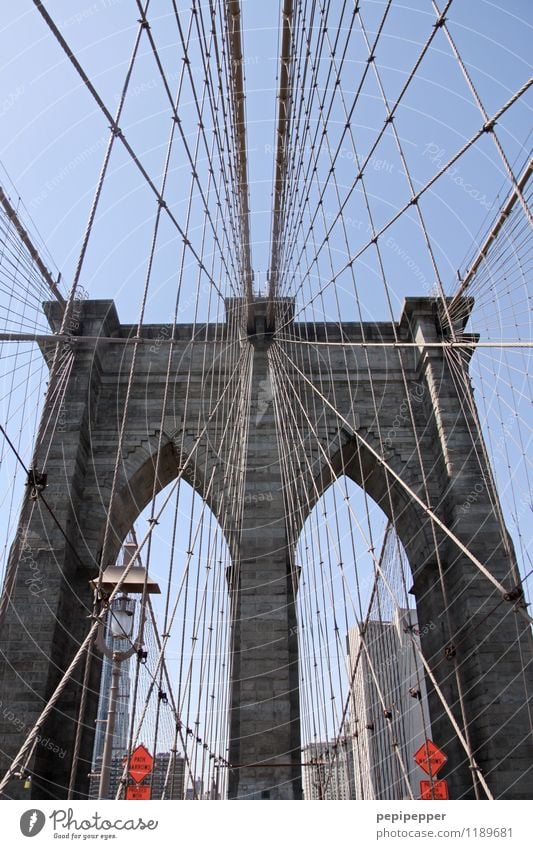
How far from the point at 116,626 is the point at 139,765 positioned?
372 centimetres

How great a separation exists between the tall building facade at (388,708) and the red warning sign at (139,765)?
7.76 ft

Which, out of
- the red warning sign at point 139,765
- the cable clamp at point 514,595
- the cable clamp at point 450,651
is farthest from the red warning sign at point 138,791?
the cable clamp at point 514,595

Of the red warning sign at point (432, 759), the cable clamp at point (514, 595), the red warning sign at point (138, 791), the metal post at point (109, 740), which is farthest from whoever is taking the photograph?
the red warning sign at point (432, 759)

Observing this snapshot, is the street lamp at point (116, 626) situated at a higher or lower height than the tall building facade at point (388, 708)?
lower

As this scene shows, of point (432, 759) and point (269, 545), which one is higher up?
point (269, 545)

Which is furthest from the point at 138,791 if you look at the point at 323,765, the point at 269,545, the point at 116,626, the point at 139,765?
the point at 116,626

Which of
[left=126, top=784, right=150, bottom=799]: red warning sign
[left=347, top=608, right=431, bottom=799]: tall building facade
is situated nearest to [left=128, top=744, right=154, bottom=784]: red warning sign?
[left=126, top=784, right=150, bottom=799]: red warning sign

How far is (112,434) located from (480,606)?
266 inches

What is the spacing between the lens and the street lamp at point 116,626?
520cm

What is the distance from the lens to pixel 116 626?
206 inches

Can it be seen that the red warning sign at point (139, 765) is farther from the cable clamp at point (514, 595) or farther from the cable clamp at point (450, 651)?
the cable clamp at point (514, 595)

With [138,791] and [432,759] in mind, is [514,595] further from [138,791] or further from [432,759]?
[138,791]

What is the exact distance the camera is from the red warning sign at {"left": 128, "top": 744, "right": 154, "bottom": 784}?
26.6 ft
